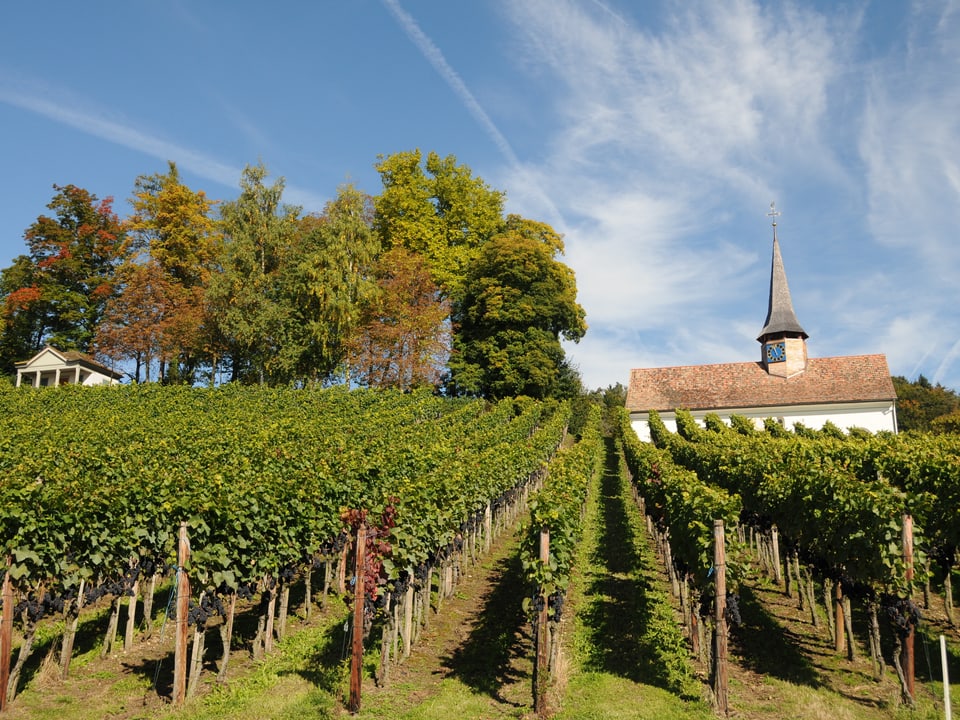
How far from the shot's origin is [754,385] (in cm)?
4997

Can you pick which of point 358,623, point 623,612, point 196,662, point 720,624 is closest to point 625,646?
point 623,612

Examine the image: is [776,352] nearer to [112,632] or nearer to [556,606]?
[556,606]

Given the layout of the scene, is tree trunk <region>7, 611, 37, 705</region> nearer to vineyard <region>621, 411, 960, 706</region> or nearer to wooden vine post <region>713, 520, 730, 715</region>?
wooden vine post <region>713, 520, 730, 715</region>

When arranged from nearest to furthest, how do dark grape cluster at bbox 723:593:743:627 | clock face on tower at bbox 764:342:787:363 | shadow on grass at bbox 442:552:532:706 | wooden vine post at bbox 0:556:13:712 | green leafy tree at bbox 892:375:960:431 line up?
wooden vine post at bbox 0:556:13:712, dark grape cluster at bbox 723:593:743:627, shadow on grass at bbox 442:552:532:706, clock face on tower at bbox 764:342:787:363, green leafy tree at bbox 892:375:960:431

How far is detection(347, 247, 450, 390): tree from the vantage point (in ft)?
135

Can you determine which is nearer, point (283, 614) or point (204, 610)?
point (204, 610)

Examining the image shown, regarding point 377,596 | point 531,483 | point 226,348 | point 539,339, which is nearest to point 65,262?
point 226,348

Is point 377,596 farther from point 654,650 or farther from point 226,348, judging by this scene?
point 226,348

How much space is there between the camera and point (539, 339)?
45.3m

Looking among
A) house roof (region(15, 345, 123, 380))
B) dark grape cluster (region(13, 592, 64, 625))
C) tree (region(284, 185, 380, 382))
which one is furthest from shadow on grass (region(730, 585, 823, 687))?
house roof (region(15, 345, 123, 380))

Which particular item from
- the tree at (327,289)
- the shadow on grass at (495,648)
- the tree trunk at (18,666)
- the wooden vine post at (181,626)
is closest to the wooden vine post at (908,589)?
the shadow on grass at (495,648)

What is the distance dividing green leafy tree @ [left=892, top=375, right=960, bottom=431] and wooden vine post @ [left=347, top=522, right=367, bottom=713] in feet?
224

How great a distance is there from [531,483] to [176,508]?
1491 centimetres

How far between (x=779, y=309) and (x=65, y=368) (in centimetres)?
4899
